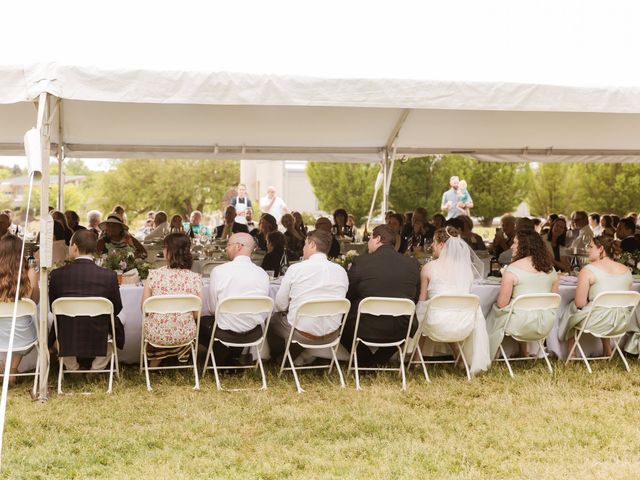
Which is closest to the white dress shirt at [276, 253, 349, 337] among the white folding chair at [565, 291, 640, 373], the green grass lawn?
the green grass lawn

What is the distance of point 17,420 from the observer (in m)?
4.89

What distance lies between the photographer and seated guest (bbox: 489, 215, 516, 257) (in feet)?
32.8

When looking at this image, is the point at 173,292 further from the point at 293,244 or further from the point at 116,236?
the point at 293,244

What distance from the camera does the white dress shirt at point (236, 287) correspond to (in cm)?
587

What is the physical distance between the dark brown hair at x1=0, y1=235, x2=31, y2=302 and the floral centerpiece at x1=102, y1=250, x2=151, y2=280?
91 centimetres

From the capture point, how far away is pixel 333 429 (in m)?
4.88

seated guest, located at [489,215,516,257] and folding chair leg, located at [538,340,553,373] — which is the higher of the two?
seated guest, located at [489,215,516,257]

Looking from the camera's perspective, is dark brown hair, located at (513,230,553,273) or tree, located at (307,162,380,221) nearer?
dark brown hair, located at (513,230,553,273)

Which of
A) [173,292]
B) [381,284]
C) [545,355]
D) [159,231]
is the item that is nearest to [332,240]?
[381,284]

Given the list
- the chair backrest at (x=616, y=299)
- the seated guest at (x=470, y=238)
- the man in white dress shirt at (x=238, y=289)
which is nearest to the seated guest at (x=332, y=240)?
the seated guest at (x=470, y=238)

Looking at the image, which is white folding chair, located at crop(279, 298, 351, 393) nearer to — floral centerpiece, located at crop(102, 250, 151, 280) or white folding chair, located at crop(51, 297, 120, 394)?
white folding chair, located at crop(51, 297, 120, 394)

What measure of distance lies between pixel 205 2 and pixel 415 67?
7.04 feet

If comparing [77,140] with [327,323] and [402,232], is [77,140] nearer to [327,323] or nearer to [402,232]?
[402,232]

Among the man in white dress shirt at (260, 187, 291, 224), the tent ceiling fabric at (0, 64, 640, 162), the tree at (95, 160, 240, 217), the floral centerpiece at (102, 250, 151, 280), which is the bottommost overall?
the tree at (95, 160, 240, 217)
